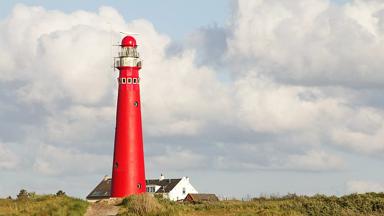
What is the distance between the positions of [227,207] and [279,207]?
3.26 meters

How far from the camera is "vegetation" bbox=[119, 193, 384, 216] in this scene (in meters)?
47.2

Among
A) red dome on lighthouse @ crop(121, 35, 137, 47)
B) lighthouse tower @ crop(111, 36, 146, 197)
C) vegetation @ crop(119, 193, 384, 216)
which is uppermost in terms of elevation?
red dome on lighthouse @ crop(121, 35, 137, 47)

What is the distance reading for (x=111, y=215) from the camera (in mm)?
48781

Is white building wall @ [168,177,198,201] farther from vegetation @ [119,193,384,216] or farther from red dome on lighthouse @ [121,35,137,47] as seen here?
vegetation @ [119,193,384,216]

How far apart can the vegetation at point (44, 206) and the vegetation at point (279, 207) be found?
2.77 meters

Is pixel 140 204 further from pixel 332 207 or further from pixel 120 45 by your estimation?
pixel 120 45

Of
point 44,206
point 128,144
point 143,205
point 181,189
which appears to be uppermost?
point 181,189

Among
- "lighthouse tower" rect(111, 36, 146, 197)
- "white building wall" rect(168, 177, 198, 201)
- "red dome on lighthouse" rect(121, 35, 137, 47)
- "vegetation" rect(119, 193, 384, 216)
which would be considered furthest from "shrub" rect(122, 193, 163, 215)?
"white building wall" rect(168, 177, 198, 201)

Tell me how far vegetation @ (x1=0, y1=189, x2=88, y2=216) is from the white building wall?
A: 53181 millimetres

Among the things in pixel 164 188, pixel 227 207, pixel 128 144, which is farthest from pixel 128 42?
pixel 164 188

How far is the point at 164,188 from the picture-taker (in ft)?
358

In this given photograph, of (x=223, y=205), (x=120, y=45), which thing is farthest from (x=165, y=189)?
(x=223, y=205)

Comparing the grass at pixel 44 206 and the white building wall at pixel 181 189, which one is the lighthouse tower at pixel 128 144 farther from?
the white building wall at pixel 181 189

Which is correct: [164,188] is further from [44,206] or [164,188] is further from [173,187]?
[44,206]
